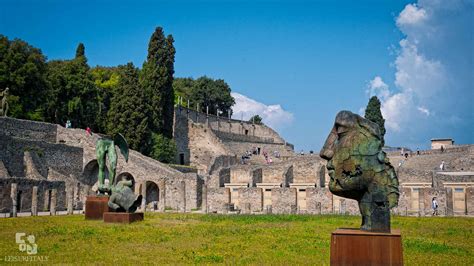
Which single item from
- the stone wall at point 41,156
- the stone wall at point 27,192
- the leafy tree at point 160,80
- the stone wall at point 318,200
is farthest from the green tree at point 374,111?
the stone wall at point 27,192

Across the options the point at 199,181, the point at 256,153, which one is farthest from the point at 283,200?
the point at 256,153

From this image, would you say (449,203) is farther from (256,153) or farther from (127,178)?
(256,153)

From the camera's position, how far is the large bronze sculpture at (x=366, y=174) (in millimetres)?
10148

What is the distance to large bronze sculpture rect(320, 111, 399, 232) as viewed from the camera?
33.3 ft

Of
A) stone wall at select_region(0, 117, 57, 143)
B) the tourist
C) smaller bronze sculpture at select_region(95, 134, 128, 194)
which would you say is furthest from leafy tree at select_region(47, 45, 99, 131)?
the tourist

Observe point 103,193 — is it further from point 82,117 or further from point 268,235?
point 82,117

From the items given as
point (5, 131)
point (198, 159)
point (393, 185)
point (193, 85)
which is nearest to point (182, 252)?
point (393, 185)

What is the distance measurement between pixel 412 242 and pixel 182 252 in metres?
7.77

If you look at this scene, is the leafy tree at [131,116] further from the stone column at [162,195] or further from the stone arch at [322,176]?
the stone arch at [322,176]

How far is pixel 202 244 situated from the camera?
53.2ft

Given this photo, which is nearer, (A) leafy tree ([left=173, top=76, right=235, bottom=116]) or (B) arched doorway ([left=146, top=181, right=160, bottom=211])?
(B) arched doorway ([left=146, top=181, right=160, bottom=211])

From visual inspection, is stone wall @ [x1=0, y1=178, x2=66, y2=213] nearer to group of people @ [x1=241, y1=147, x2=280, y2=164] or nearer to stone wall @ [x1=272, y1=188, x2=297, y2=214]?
stone wall @ [x1=272, y1=188, x2=297, y2=214]

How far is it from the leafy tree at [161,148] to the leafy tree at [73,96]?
861 cm

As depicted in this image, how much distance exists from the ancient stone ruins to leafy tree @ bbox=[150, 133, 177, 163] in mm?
2907
